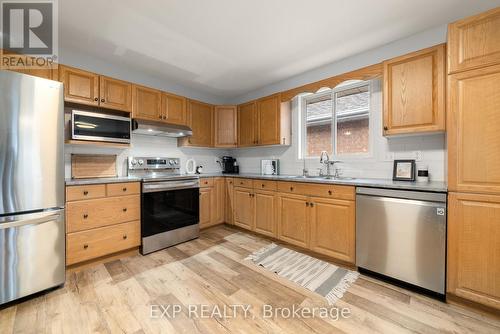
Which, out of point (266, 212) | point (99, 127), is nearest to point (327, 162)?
point (266, 212)

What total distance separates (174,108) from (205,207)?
1.68m

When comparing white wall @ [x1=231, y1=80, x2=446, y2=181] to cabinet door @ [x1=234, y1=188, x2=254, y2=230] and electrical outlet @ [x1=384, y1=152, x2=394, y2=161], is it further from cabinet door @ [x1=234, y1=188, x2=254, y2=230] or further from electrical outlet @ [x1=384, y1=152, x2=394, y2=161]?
cabinet door @ [x1=234, y1=188, x2=254, y2=230]

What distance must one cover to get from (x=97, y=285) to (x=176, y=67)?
2.76 m

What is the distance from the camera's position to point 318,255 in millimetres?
2504

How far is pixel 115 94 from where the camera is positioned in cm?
275

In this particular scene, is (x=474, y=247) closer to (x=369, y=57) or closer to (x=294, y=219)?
(x=294, y=219)

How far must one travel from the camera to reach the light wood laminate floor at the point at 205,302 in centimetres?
146

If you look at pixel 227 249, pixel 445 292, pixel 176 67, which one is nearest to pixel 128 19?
pixel 176 67

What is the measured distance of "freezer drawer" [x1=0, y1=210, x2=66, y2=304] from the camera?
5.44 ft

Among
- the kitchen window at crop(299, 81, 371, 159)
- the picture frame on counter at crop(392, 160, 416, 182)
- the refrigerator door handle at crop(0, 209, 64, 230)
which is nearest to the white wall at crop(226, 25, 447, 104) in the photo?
the kitchen window at crop(299, 81, 371, 159)

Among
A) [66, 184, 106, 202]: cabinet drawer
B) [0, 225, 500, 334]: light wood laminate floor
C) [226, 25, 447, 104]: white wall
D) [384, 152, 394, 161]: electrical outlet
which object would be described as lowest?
[0, 225, 500, 334]: light wood laminate floor

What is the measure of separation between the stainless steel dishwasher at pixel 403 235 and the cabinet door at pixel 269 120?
5.41ft

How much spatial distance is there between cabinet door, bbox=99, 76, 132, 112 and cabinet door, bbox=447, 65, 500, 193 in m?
3.50

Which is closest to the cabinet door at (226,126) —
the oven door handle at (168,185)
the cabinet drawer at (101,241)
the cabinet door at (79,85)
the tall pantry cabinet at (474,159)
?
the oven door handle at (168,185)
